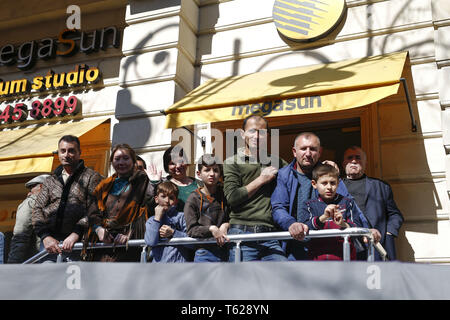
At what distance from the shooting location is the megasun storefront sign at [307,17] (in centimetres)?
772

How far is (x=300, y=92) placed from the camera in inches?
238

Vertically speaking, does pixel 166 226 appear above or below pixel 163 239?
above

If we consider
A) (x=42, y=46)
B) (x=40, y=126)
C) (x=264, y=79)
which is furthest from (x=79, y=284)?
(x=42, y=46)

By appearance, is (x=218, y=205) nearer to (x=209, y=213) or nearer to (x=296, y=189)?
(x=209, y=213)

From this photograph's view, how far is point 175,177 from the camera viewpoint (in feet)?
18.1

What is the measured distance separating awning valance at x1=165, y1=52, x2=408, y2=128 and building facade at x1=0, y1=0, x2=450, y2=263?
0.09 ft

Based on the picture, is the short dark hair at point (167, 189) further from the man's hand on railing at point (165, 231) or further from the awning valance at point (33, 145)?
the awning valance at point (33, 145)

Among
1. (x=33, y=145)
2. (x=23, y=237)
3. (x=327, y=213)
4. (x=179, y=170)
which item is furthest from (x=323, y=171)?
(x=33, y=145)

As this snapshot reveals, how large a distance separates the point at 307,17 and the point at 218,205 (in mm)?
4242

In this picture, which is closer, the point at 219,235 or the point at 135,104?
the point at 219,235

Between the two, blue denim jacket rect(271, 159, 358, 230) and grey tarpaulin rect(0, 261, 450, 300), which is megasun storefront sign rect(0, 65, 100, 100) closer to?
blue denim jacket rect(271, 159, 358, 230)

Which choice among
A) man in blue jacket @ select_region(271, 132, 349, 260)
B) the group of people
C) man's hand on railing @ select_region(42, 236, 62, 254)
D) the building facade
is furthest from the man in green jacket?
man's hand on railing @ select_region(42, 236, 62, 254)

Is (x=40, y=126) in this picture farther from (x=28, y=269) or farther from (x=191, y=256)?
(x=28, y=269)

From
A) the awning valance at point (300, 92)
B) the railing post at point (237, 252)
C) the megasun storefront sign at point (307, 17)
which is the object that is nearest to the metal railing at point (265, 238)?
the railing post at point (237, 252)
